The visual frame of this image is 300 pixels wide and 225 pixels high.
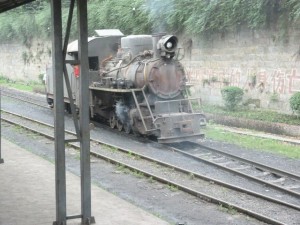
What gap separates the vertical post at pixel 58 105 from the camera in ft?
20.8

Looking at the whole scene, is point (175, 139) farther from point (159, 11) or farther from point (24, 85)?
point (24, 85)

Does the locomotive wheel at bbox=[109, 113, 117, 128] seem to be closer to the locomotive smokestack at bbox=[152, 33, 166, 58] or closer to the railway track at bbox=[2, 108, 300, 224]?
the railway track at bbox=[2, 108, 300, 224]

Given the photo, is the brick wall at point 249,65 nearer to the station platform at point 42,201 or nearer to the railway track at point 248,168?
the railway track at point 248,168

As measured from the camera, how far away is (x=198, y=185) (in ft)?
32.3

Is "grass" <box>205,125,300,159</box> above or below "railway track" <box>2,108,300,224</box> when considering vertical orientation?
above

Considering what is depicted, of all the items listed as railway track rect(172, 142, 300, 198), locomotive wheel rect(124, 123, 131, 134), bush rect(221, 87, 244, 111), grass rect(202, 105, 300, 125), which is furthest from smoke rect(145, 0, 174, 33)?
railway track rect(172, 142, 300, 198)

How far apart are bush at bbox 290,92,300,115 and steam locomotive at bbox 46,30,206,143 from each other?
3.24 metres

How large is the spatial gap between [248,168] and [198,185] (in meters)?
1.80

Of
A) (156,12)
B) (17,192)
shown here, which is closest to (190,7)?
(156,12)

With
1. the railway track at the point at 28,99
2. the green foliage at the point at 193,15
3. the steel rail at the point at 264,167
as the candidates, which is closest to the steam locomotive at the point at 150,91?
the steel rail at the point at 264,167

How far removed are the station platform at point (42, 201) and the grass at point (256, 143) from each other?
17.9ft

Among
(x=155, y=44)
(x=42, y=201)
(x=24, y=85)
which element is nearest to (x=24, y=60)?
(x=24, y=85)

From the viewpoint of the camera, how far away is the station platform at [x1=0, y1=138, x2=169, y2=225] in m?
7.29

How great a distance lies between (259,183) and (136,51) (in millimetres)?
7265
